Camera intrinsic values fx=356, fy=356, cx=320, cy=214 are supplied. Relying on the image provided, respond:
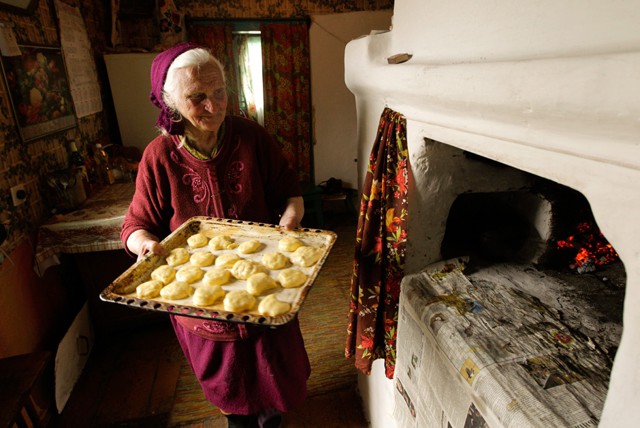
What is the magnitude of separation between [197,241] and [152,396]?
1.34 meters

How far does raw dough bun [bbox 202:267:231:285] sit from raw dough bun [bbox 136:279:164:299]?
0.49 ft

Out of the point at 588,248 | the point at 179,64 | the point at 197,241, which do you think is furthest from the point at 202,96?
the point at 588,248

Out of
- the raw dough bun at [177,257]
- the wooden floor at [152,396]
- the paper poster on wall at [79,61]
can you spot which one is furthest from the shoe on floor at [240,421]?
the paper poster on wall at [79,61]

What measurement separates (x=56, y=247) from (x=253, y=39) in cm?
285

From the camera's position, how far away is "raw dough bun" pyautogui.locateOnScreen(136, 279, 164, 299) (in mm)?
1178

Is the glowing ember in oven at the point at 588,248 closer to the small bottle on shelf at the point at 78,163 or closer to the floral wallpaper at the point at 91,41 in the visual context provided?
the floral wallpaper at the point at 91,41

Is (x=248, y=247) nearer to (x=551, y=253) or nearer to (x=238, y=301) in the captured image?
(x=238, y=301)

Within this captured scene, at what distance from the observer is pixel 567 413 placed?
29.0 inches

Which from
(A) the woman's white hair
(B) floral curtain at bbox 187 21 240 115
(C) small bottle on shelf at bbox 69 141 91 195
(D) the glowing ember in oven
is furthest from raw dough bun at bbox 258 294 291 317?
(B) floral curtain at bbox 187 21 240 115

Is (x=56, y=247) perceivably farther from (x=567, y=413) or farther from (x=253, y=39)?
(x=253, y=39)

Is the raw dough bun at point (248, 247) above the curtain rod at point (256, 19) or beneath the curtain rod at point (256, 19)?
beneath

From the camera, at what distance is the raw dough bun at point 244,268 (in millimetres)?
1296

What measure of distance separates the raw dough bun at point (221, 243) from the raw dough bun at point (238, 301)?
0.29 m

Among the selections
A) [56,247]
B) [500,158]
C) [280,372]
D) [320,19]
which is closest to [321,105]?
[320,19]
